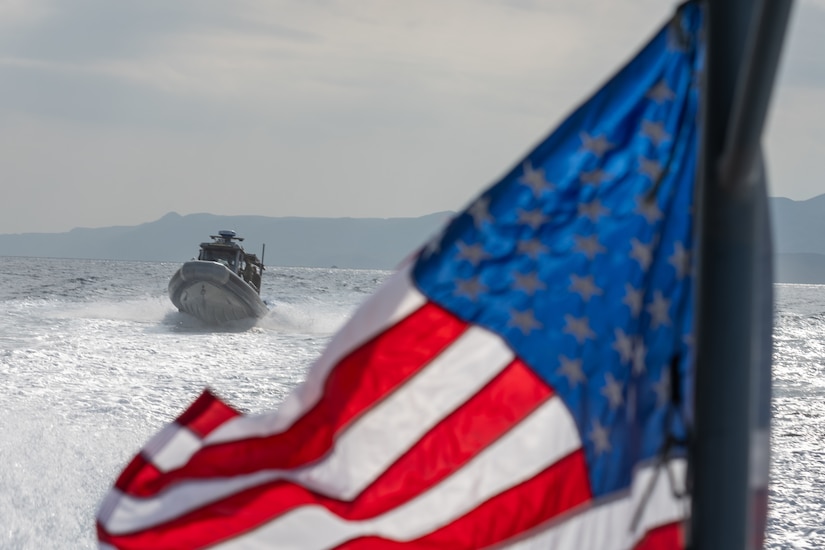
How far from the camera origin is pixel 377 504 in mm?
2947

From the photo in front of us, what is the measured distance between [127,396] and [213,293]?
45.6ft

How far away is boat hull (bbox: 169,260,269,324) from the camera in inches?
1153

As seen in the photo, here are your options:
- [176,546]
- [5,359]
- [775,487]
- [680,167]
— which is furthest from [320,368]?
[5,359]

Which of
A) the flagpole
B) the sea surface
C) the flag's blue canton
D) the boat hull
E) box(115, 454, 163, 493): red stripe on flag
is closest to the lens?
the flagpole

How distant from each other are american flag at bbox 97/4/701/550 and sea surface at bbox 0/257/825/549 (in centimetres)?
629

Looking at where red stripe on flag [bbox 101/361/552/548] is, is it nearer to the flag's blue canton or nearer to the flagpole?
the flag's blue canton

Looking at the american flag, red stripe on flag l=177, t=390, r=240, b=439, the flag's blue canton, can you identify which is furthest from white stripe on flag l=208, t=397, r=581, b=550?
red stripe on flag l=177, t=390, r=240, b=439

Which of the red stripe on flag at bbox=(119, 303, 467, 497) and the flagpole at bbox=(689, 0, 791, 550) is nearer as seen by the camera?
the flagpole at bbox=(689, 0, 791, 550)

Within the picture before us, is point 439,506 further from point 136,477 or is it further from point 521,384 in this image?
point 136,477

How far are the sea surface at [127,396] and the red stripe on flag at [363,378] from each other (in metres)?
6.31

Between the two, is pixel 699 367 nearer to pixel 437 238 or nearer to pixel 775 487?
pixel 437 238

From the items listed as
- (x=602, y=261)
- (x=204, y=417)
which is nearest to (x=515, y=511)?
(x=602, y=261)

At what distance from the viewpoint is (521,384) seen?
2895mm

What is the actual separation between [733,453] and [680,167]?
0.79 m
